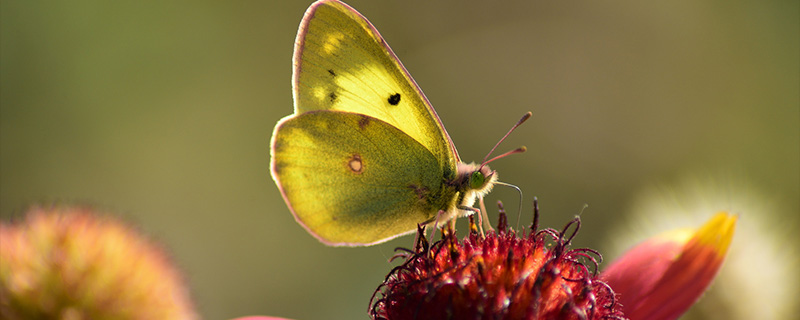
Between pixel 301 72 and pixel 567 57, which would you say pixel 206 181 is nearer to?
pixel 567 57

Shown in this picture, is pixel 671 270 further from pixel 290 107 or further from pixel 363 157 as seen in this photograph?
pixel 290 107

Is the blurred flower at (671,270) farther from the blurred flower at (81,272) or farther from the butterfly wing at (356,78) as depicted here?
the blurred flower at (81,272)

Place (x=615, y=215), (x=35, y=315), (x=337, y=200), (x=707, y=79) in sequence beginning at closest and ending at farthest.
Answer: (x=35, y=315) → (x=337, y=200) → (x=615, y=215) → (x=707, y=79)

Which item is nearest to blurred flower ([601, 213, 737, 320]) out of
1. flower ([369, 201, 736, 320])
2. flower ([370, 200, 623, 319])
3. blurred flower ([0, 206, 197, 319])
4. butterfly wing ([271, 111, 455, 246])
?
flower ([369, 201, 736, 320])

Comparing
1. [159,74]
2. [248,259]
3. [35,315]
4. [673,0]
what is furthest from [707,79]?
[35,315]

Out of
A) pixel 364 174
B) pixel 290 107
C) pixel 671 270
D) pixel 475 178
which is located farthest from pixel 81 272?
pixel 290 107

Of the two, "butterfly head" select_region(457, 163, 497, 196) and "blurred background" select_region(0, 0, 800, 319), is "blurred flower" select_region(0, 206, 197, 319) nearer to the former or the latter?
"butterfly head" select_region(457, 163, 497, 196)
